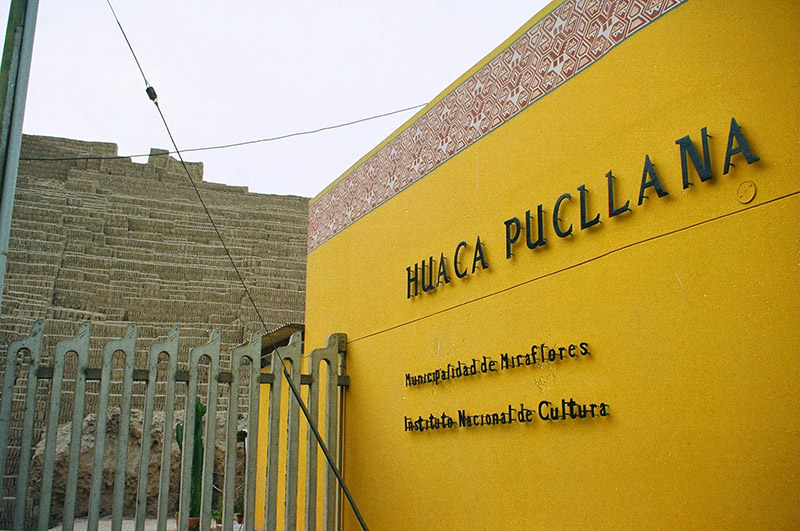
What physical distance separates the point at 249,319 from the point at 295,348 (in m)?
13.6

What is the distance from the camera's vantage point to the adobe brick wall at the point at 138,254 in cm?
1595

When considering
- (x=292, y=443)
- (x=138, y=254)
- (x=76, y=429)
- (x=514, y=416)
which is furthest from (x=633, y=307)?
(x=138, y=254)

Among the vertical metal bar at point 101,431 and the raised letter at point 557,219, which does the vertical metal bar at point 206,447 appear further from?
the raised letter at point 557,219

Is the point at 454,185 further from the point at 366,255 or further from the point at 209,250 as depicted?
the point at 209,250

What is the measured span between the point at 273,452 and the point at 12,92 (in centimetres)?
219

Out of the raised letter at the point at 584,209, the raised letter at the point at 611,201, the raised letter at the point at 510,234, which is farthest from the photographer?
the raised letter at the point at 510,234

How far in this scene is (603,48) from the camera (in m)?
2.93

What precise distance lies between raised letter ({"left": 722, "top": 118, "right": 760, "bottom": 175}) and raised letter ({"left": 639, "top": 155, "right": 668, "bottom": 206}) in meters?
0.25

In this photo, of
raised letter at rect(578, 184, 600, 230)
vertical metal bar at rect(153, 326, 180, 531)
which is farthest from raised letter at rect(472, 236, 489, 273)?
vertical metal bar at rect(153, 326, 180, 531)

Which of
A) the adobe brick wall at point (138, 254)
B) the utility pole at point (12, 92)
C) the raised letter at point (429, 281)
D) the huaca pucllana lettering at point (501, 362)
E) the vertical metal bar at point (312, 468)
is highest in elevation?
the adobe brick wall at point (138, 254)

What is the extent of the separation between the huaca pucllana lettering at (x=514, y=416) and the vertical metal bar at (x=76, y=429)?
1.64 m

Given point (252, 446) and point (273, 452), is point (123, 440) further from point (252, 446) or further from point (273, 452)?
point (273, 452)

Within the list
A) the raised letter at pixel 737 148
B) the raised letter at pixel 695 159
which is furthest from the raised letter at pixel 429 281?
the raised letter at pixel 737 148

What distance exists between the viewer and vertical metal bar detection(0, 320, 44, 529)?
135 inches
